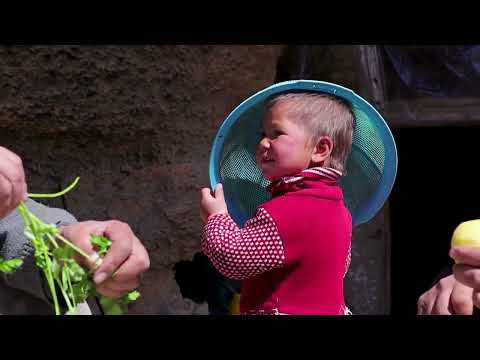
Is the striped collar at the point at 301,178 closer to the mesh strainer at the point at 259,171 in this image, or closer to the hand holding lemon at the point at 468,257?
the mesh strainer at the point at 259,171

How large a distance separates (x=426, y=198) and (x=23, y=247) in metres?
2.29

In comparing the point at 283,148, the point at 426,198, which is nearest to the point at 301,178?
the point at 283,148

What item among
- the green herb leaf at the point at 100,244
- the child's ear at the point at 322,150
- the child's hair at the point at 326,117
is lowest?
the green herb leaf at the point at 100,244

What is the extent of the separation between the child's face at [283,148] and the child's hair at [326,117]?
0.9 inches

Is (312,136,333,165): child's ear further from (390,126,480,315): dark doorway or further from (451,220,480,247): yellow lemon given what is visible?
(390,126,480,315): dark doorway

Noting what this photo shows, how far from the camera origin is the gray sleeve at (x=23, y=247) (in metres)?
2.29

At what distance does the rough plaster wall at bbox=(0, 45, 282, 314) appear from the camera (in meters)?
2.98

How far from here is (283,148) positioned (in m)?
2.41

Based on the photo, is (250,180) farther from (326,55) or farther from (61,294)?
(326,55)

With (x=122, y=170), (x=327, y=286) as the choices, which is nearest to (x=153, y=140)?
(x=122, y=170)

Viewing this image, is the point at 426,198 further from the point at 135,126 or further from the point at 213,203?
the point at 213,203

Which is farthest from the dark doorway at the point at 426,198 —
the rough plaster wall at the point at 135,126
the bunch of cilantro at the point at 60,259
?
the bunch of cilantro at the point at 60,259

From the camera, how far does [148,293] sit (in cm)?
314

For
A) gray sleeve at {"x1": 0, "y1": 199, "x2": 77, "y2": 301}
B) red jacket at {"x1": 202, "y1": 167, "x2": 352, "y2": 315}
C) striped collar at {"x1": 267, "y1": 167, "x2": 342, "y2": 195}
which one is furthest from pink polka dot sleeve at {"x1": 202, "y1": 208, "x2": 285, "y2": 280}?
gray sleeve at {"x1": 0, "y1": 199, "x2": 77, "y2": 301}
